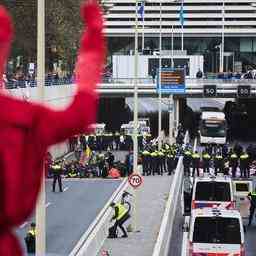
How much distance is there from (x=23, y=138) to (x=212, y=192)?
23548 millimetres

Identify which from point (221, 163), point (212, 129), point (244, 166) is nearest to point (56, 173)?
point (221, 163)

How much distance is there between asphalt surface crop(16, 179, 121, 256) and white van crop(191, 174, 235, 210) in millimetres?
3368

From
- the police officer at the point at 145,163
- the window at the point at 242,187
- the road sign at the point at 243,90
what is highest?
the road sign at the point at 243,90

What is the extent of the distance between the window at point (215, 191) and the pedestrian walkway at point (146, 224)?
1533 mm

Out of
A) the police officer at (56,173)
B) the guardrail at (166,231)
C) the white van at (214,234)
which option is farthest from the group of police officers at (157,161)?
the white van at (214,234)

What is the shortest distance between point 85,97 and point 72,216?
27256mm

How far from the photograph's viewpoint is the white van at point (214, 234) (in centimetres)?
1938

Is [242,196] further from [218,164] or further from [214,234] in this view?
[218,164]

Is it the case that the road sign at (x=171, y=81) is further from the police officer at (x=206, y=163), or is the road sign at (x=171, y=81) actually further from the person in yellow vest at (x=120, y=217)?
the person in yellow vest at (x=120, y=217)

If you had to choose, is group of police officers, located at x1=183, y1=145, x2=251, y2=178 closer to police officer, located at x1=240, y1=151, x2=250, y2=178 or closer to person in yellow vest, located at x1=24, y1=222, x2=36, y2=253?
police officer, located at x1=240, y1=151, x2=250, y2=178

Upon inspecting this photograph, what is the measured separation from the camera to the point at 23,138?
7.41 ft

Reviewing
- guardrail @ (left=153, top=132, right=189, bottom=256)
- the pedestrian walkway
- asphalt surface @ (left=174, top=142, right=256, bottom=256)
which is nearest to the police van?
asphalt surface @ (left=174, top=142, right=256, bottom=256)

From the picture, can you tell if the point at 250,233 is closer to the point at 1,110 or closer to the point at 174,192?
the point at 174,192

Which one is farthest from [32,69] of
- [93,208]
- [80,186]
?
[93,208]
